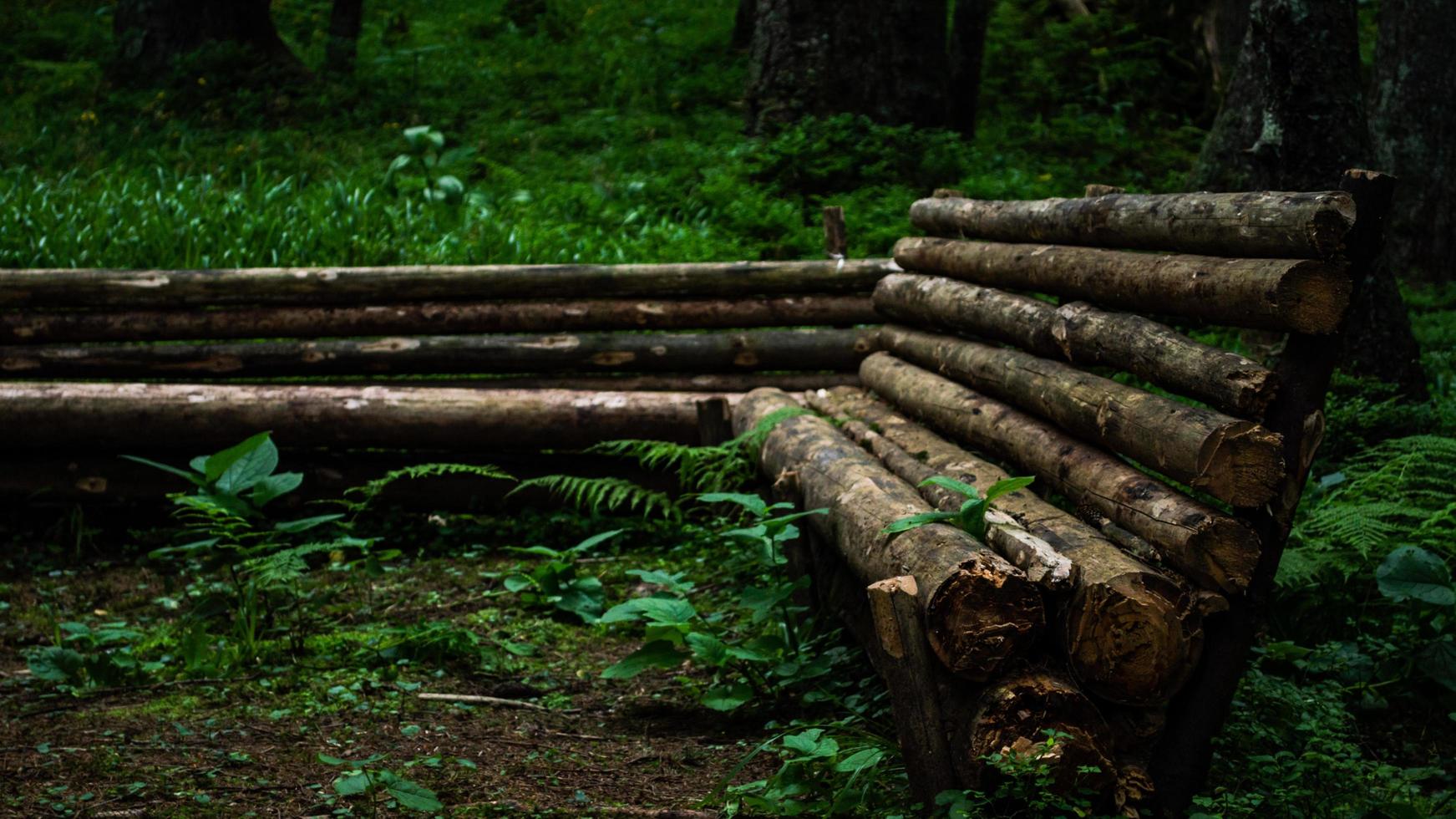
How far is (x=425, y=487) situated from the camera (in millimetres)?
6277

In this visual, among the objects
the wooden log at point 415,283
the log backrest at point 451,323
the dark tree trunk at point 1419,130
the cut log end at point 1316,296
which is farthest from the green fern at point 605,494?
the dark tree trunk at point 1419,130

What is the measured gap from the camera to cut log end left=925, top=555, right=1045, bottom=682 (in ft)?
8.87

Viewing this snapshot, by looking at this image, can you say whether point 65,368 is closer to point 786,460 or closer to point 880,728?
point 786,460

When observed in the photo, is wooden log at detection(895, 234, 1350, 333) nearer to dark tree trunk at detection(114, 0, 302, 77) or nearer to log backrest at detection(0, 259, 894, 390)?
log backrest at detection(0, 259, 894, 390)

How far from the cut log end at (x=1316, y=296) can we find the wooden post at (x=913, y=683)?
1.11m

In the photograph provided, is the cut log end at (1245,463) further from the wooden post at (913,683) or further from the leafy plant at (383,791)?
the leafy plant at (383,791)

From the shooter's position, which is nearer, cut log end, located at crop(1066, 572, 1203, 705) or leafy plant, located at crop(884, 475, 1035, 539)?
cut log end, located at crop(1066, 572, 1203, 705)

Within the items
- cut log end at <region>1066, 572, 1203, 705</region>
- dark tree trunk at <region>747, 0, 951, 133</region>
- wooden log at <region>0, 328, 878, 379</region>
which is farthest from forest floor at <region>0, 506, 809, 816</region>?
dark tree trunk at <region>747, 0, 951, 133</region>

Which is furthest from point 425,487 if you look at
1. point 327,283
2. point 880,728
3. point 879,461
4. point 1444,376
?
point 1444,376

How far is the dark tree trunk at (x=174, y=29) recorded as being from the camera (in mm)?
13211

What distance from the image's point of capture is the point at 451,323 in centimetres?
676

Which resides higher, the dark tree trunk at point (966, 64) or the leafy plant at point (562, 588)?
the dark tree trunk at point (966, 64)

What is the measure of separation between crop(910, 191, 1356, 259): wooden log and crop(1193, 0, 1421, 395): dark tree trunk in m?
1.66

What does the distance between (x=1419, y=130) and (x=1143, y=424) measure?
7.22 meters
